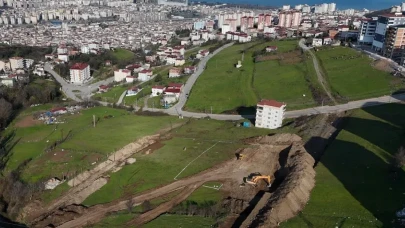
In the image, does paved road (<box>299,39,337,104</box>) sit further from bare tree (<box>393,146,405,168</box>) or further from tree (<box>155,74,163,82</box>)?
tree (<box>155,74,163,82</box>)

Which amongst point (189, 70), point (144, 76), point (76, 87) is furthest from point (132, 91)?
point (76, 87)

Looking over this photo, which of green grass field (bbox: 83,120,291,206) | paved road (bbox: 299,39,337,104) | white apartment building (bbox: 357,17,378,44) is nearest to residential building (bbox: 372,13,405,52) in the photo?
white apartment building (bbox: 357,17,378,44)

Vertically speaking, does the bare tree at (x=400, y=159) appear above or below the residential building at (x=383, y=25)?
below

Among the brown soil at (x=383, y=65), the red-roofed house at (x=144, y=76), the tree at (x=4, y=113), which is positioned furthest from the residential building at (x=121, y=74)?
the brown soil at (x=383, y=65)

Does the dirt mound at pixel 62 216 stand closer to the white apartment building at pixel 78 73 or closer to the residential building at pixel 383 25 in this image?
the white apartment building at pixel 78 73

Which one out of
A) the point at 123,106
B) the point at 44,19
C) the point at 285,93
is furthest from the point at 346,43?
the point at 44,19

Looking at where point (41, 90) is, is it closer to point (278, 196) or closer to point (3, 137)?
point (3, 137)

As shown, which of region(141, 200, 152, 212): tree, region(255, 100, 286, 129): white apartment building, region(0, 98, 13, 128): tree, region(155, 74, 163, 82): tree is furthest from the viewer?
region(155, 74, 163, 82): tree
